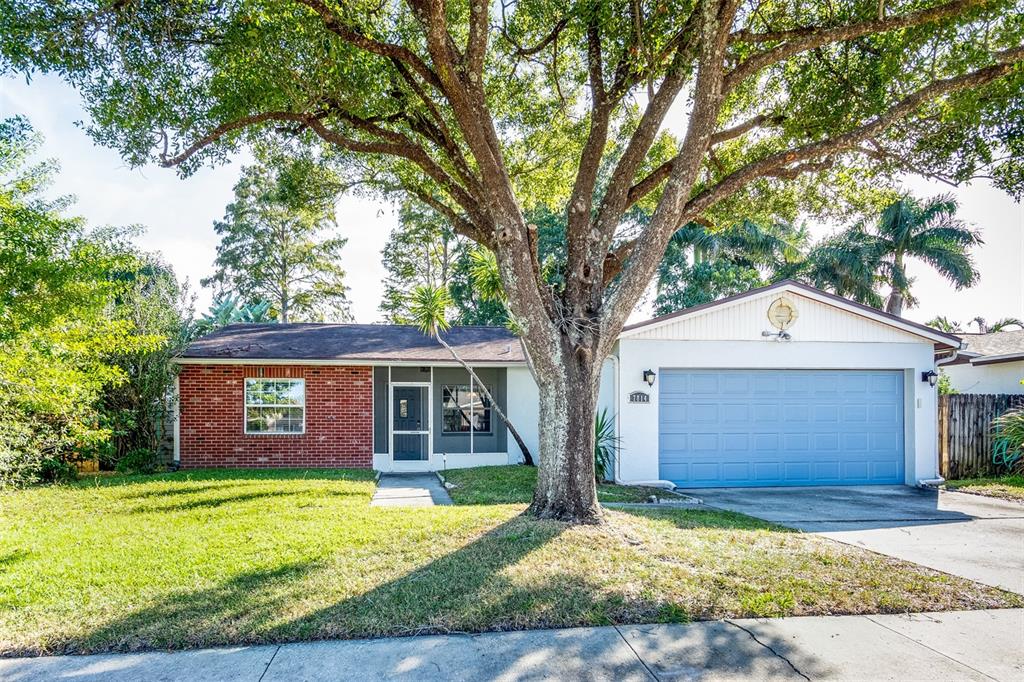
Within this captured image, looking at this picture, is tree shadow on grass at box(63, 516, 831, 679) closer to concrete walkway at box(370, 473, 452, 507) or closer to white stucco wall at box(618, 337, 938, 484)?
concrete walkway at box(370, 473, 452, 507)

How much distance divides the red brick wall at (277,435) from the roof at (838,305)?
22.2 feet

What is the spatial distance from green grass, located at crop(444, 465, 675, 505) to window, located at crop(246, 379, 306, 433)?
372 centimetres

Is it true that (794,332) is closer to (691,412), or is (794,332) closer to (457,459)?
(691,412)

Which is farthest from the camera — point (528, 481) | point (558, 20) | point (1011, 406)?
point (1011, 406)

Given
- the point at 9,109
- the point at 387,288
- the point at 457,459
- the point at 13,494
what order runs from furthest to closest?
the point at 387,288 < the point at 457,459 < the point at 13,494 < the point at 9,109

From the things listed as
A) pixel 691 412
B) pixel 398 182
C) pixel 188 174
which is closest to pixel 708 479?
pixel 691 412

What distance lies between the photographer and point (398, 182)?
1216 centimetres

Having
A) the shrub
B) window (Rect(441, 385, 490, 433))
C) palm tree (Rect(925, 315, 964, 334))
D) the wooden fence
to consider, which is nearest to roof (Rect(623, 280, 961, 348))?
the wooden fence

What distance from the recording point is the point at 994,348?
17516 mm

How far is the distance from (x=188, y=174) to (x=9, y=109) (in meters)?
2.36

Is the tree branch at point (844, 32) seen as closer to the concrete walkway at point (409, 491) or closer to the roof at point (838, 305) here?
the roof at point (838, 305)

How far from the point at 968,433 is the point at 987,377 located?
558 centimetres

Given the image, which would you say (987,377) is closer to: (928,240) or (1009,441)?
(928,240)

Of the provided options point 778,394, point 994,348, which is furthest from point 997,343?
point 778,394
